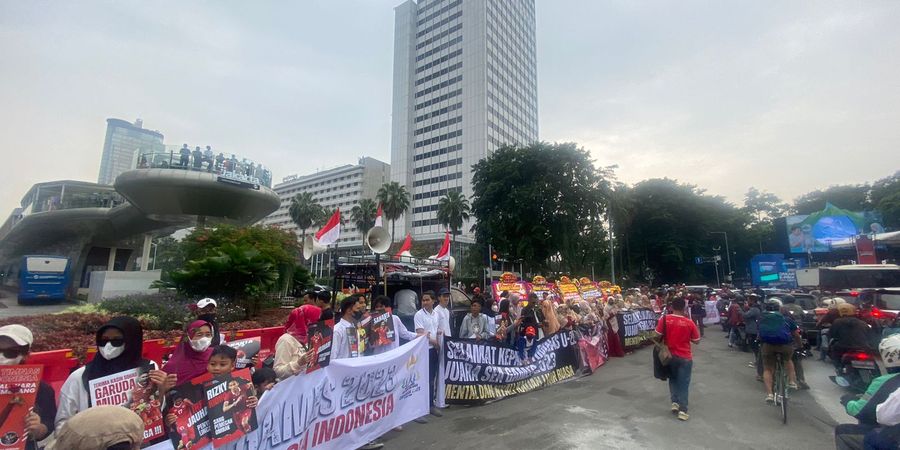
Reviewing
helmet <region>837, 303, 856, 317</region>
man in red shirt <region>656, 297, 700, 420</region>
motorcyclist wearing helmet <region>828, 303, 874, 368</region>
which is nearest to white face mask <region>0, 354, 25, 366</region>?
man in red shirt <region>656, 297, 700, 420</region>

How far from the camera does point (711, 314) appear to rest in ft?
69.8

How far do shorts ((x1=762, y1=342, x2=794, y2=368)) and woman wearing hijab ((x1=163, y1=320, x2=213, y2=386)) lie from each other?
8.21m

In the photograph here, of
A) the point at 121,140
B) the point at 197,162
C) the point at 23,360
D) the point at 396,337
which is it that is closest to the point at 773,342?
the point at 396,337

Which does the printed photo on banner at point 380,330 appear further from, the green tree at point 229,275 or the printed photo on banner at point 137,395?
the green tree at point 229,275

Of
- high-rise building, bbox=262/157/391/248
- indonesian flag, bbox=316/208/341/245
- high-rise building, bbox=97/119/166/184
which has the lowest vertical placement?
indonesian flag, bbox=316/208/341/245

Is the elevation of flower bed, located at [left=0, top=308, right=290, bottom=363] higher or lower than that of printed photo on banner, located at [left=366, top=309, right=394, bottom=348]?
lower

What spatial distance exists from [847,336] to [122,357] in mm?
10381

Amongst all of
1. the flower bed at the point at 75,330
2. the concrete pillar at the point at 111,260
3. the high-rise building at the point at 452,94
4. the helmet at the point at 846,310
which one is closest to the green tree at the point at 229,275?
the flower bed at the point at 75,330

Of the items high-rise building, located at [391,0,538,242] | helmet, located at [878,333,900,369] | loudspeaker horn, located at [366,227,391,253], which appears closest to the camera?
helmet, located at [878,333,900,369]

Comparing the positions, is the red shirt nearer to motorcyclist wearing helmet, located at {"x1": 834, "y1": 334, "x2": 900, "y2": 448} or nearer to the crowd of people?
motorcyclist wearing helmet, located at {"x1": 834, "y1": 334, "x2": 900, "y2": 448}

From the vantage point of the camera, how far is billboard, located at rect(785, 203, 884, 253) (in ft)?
136

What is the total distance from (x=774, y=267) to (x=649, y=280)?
12.8 m

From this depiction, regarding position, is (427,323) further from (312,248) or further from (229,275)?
(229,275)

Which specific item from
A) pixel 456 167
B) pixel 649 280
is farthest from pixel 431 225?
pixel 649 280
